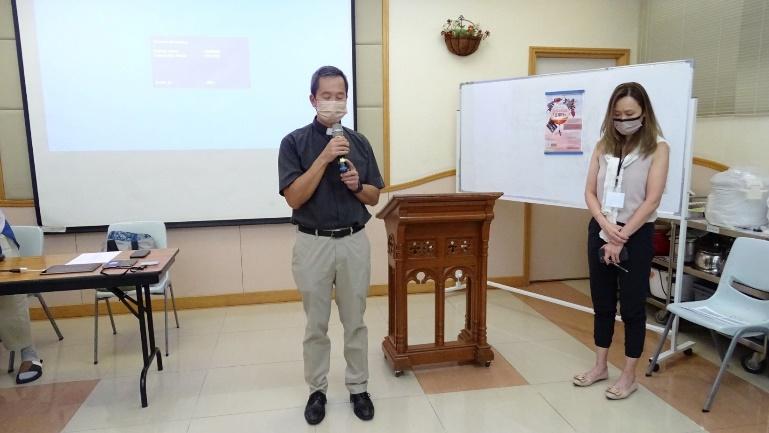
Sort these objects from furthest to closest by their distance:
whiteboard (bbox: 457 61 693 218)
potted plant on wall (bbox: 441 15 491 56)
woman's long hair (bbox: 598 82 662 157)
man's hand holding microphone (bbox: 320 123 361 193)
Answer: potted plant on wall (bbox: 441 15 491 56), whiteboard (bbox: 457 61 693 218), woman's long hair (bbox: 598 82 662 157), man's hand holding microphone (bbox: 320 123 361 193)

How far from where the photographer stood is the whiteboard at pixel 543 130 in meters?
2.97

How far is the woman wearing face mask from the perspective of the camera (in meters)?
2.45

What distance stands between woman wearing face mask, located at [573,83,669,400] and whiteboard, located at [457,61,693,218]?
0.57 metres

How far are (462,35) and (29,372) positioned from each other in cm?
384

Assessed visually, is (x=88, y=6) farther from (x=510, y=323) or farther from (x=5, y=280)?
(x=510, y=323)

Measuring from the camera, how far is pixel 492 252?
4.71 meters

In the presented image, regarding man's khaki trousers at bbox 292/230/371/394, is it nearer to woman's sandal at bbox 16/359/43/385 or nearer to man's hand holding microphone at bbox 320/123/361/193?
man's hand holding microphone at bbox 320/123/361/193

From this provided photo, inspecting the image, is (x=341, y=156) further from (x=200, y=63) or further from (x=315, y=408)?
(x=200, y=63)

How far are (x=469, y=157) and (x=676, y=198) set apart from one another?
166cm

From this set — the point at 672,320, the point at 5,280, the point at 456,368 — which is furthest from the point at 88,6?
the point at 672,320

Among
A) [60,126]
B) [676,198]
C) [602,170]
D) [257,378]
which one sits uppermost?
[60,126]

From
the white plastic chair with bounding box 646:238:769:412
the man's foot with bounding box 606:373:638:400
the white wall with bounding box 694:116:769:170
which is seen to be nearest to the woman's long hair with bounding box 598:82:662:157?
the white plastic chair with bounding box 646:238:769:412

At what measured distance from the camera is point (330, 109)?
7.50 feet

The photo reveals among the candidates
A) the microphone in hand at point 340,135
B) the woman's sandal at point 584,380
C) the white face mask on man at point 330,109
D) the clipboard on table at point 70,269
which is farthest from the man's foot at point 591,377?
the clipboard on table at point 70,269
